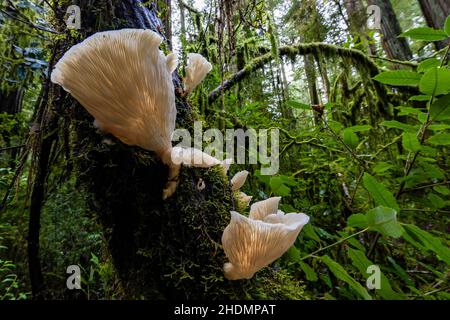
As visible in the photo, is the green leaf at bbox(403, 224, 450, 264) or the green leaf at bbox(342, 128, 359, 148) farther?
the green leaf at bbox(342, 128, 359, 148)

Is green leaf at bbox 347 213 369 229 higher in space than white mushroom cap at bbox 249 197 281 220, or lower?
lower

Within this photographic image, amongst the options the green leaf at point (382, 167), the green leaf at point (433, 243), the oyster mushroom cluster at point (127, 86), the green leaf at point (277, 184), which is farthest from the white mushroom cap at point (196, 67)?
the green leaf at point (382, 167)

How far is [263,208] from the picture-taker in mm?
1044

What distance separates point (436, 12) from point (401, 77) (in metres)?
5.02

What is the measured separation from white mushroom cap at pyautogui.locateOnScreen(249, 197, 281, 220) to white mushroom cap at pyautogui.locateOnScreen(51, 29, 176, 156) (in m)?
0.44

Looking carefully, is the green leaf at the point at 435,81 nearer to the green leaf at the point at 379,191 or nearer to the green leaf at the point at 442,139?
the green leaf at the point at 442,139

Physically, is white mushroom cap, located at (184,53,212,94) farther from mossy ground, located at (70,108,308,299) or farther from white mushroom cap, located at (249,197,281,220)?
white mushroom cap, located at (249,197,281,220)

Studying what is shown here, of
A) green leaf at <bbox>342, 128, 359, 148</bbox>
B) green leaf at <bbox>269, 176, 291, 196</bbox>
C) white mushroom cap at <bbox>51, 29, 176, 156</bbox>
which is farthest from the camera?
green leaf at <bbox>342, 128, 359, 148</bbox>

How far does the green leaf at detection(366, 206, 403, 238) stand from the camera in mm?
806

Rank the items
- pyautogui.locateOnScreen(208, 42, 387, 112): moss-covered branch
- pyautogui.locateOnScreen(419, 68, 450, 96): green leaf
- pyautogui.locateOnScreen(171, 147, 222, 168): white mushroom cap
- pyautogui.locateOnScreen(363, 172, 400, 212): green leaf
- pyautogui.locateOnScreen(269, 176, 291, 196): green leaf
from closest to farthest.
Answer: pyautogui.locateOnScreen(171, 147, 222, 168): white mushroom cap → pyautogui.locateOnScreen(419, 68, 450, 96): green leaf → pyautogui.locateOnScreen(363, 172, 400, 212): green leaf → pyautogui.locateOnScreen(269, 176, 291, 196): green leaf → pyautogui.locateOnScreen(208, 42, 387, 112): moss-covered branch

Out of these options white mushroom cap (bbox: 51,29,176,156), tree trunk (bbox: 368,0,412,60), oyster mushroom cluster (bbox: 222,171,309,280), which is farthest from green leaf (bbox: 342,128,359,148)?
tree trunk (bbox: 368,0,412,60)

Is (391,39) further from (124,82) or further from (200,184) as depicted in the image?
(124,82)

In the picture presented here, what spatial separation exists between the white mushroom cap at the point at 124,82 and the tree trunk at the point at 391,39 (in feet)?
17.3

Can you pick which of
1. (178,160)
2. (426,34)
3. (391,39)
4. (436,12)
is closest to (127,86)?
(178,160)
